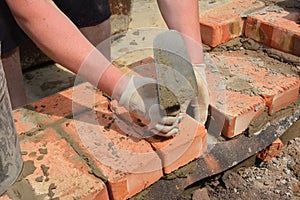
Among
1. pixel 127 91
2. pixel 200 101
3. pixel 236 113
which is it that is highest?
pixel 127 91

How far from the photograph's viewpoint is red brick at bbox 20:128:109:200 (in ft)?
5.53

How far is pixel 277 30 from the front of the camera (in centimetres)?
271

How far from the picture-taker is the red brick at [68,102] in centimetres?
210

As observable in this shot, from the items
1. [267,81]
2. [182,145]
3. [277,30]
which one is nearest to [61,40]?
[182,145]

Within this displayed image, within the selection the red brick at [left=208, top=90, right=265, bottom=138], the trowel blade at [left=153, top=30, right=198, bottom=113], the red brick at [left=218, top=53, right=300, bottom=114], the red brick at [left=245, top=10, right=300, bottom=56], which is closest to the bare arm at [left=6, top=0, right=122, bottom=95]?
the trowel blade at [left=153, top=30, right=198, bottom=113]

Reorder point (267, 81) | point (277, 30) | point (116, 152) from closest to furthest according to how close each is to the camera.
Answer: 1. point (116, 152)
2. point (267, 81)
3. point (277, 30)

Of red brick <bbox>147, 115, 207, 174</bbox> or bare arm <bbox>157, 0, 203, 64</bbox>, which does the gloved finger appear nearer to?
red brick <bbox>147, 115, 207, 174</bbox>

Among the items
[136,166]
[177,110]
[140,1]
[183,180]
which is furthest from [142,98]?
[140,1]

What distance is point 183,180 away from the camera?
2.01 m

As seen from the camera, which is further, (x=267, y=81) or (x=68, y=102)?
(x=267, y=81)

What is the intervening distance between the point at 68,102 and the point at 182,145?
0.71 metres

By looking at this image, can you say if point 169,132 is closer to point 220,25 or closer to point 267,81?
point 267,81

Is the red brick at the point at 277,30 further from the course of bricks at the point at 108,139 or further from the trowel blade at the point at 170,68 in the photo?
the trowel blade at the point at 170,68

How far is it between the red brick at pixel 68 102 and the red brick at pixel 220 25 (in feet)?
3.30
